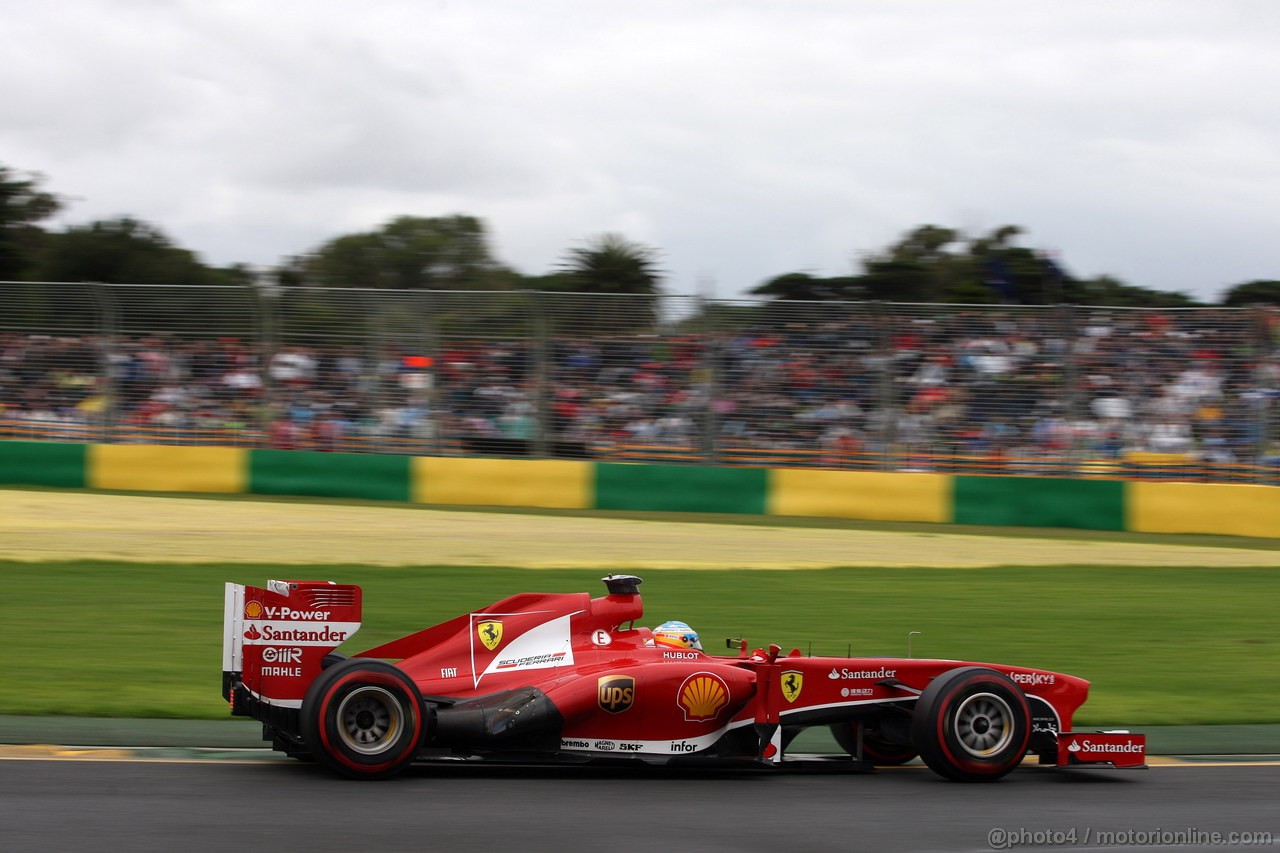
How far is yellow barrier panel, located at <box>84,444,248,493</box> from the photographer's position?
16.8 metres

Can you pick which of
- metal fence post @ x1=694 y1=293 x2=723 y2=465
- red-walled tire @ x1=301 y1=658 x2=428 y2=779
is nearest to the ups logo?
red-walled tire @ x1=301 y1=658 x2=428 y2=779

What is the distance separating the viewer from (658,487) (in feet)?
54.1

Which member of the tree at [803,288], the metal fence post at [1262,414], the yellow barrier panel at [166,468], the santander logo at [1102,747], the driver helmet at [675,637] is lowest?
the santander logo at [1102,747]

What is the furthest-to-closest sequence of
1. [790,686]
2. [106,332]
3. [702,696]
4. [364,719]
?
[106,332] < [790,686] < [702,696] < [364,719]

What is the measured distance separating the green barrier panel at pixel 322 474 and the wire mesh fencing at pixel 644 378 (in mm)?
149

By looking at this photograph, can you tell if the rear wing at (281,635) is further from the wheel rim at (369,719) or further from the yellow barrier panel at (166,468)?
the yellow barrier panel at (166,468)

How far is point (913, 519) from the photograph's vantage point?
53.4ft

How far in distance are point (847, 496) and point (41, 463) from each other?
9.85 metres

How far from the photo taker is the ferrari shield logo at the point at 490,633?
5543 millimetres

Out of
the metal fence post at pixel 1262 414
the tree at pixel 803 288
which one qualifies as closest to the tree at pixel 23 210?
the tree at pixel 803 288

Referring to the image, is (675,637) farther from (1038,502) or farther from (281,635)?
(1038,502)

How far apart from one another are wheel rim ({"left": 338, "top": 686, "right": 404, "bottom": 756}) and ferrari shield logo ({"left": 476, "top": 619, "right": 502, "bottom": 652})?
625 millimetres

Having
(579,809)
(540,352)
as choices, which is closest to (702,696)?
(579,809)

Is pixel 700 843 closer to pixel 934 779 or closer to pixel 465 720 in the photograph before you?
pixel 465 720
